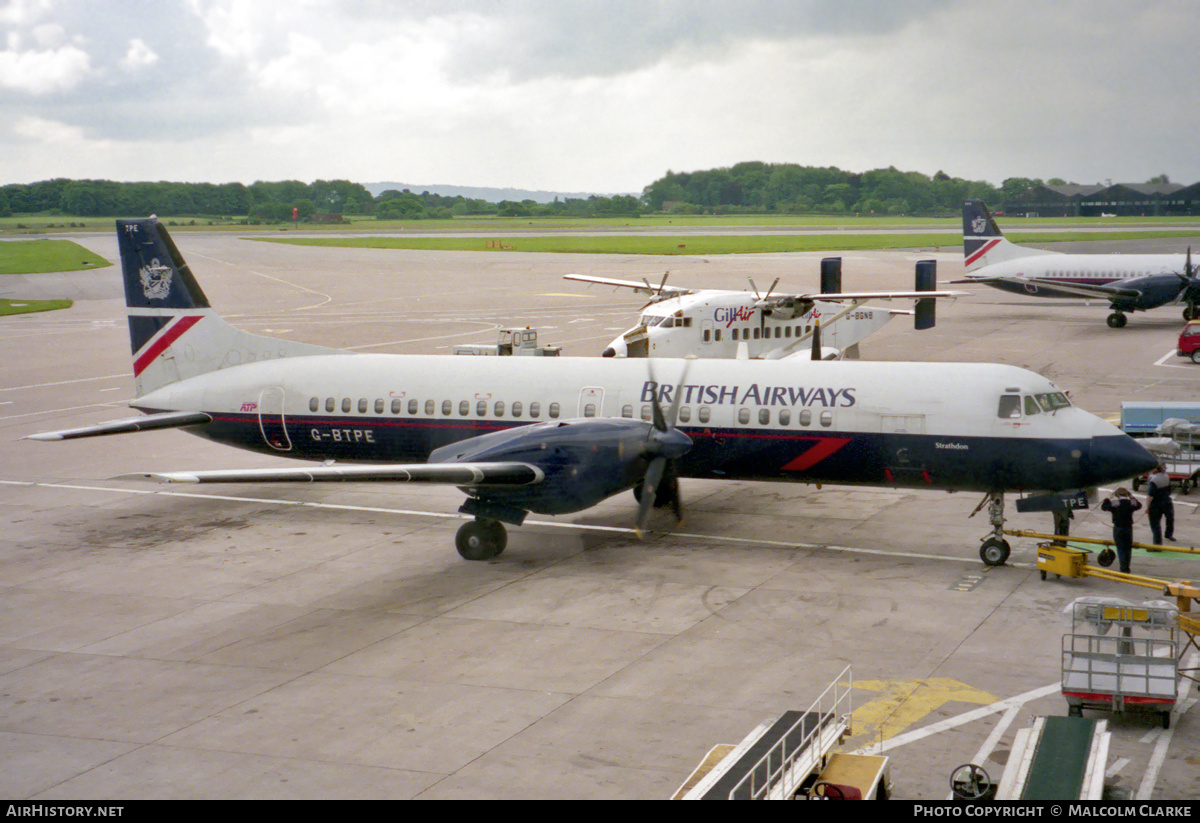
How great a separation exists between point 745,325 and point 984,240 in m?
32.7

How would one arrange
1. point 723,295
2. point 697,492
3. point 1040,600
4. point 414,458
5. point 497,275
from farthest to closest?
point 497,275 < point 723,295 < point 697,492 < point 414,458 < point 1040,600

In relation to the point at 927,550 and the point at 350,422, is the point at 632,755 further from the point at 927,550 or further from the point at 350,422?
the point at 350,422

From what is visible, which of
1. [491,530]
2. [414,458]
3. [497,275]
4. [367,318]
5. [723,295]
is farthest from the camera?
[497,275]

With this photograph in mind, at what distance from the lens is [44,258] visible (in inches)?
4579

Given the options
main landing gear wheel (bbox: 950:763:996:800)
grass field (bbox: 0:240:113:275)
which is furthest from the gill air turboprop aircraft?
grass field (bbox: 0:240:113:275)

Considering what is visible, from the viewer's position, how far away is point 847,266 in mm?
98562

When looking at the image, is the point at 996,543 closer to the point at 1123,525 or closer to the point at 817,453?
the point at 1123,525

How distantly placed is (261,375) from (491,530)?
7.88 meters

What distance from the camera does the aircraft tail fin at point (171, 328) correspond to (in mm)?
26281

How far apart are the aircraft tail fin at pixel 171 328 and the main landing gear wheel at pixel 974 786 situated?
19.0m

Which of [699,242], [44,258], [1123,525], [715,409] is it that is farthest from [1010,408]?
[44,258]

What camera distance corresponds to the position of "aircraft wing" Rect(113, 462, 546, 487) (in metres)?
18.7

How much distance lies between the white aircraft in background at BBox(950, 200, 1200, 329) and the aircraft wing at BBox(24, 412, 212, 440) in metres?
50.3
